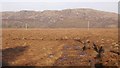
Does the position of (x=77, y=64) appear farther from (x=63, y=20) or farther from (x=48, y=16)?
(x=48, y=16)

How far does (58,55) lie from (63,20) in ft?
201

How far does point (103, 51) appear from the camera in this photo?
14375 mm

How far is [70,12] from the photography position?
285 feet

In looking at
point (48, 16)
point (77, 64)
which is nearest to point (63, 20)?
point (48, 16)

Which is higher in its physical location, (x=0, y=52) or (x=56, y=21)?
(x=0, y=52)

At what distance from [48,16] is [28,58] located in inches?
2845

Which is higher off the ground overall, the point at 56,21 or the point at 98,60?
the point at 98,60

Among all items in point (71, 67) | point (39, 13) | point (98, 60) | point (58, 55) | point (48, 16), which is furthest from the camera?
point (39, 13)

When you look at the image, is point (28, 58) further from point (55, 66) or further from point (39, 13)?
point (39, 13)

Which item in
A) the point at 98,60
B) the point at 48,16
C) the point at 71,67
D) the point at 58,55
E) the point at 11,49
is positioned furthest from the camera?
the point at 48,16

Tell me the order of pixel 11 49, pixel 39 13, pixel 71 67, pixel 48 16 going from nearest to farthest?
pixel 71 67 → pixel 11 49 → pixel 48 16 → pixel 39 13

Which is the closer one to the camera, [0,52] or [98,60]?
[98,60]

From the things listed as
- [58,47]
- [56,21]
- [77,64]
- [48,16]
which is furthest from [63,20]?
[77,64]

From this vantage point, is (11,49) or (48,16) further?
(48,16)
